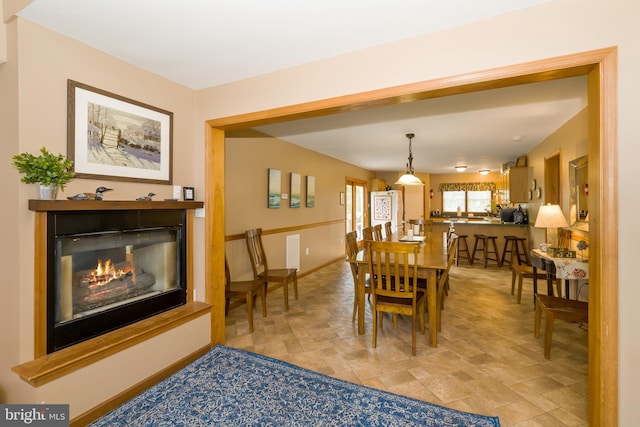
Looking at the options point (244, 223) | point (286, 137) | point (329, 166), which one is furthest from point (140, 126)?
point (329, 166)

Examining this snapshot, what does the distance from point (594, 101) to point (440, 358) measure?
212 centimetres

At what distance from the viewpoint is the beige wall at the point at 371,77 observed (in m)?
1.45

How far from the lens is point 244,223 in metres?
4.09

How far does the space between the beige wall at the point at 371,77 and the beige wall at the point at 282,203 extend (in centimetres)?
155

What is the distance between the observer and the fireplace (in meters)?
1.85

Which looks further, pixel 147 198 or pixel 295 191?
pixel 295 191

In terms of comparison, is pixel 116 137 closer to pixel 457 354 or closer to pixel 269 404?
pixel 269 404

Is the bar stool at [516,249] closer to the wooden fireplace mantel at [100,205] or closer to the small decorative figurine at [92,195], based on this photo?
the wooden fireplace mantel at [100,205]

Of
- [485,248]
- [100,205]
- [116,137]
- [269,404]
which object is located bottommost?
[269,404]

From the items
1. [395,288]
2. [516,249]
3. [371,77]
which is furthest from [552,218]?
[516,249]

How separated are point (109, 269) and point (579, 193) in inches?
181

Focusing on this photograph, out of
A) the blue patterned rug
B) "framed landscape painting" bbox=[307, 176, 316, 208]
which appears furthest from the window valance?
the blue patterned rug

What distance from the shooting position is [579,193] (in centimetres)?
335

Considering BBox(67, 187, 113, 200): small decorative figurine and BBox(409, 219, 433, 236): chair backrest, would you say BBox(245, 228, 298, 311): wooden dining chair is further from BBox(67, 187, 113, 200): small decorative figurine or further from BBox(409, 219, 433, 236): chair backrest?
BBox(409, 219, 433, 236): chair backrest
